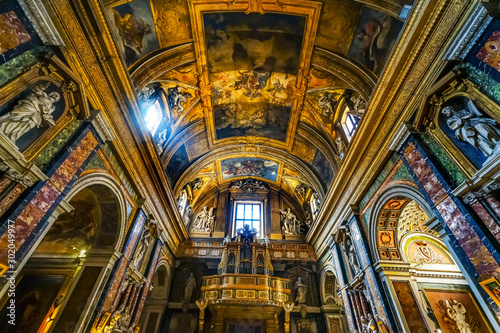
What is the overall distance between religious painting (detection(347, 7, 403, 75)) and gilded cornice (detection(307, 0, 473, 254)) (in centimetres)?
84

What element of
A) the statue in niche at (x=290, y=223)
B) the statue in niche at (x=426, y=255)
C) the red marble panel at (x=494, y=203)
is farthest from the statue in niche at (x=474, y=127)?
the statue in niche at (x=290, y=223)

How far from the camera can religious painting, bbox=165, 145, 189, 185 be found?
38.0 feet

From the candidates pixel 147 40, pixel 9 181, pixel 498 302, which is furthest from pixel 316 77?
pixel 9 181

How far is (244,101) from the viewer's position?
482 inches

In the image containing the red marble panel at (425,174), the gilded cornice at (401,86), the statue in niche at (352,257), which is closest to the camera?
the gilded cornice at (401,86)

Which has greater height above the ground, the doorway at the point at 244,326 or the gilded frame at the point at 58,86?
the gilded frame at the point at 58,86

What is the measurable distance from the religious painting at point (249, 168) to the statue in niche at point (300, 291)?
739 cm

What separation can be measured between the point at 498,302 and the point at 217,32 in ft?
35.1

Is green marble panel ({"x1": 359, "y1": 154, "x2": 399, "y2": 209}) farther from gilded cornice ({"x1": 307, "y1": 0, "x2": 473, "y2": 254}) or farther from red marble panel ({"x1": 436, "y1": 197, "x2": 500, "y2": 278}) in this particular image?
red marble panel ({"x1": 436, "y1": 197, "x2": 500, "y2": 278})

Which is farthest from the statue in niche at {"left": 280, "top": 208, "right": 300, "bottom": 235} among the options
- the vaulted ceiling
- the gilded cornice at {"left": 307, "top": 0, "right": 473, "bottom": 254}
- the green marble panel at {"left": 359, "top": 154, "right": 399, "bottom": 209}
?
the green marble panel at {"left": 359, "top": 154, "right": 399, "bottom": 209}

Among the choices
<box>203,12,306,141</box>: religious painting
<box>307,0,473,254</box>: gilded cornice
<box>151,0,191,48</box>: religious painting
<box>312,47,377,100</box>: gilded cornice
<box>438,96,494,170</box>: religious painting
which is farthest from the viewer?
<box>203,12,306,141</box>: religious painting

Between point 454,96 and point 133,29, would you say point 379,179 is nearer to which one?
point 454,96

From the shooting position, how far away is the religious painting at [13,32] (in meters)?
3.80

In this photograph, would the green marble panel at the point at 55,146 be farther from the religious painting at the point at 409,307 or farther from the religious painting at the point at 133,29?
the religious painting at the point at 409,307
